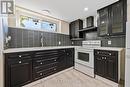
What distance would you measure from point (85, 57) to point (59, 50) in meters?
0.93

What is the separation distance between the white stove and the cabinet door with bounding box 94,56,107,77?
0.16 metres

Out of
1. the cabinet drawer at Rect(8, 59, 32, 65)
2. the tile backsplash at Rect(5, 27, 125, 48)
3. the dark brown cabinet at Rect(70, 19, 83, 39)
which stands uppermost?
the dark brown cabinet at Rect(70, 19, 83, 39)

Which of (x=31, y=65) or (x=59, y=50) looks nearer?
(x=31, y=65)

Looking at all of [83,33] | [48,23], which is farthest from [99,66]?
[48,23]

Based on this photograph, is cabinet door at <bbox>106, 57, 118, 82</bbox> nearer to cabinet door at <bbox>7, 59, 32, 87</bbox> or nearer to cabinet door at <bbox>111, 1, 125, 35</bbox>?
cabinet door at <bbox>111, 1, 125, 35</bbox>

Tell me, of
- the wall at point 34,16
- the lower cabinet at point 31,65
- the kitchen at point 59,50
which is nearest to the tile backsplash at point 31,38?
the kitchen at point 59,50

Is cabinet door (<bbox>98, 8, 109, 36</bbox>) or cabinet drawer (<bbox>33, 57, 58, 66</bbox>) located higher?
cabinet door (<bbox>98, 8, 109, 36</bbox>)

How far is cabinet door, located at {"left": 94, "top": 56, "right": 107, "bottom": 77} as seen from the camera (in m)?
2.64

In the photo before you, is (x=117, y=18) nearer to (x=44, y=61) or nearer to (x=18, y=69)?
(x=44, y=61)

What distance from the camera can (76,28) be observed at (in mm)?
4355

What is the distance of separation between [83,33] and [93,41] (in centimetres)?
81

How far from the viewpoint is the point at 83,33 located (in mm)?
4324

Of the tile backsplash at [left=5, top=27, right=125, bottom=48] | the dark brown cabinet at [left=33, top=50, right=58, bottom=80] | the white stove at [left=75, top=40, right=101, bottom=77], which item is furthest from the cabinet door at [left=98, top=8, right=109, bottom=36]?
the dark brown cabinet at [left=33, top=50, right=58, bottom=80]

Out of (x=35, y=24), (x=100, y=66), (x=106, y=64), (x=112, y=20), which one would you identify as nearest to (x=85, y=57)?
(x=100, y=66)
